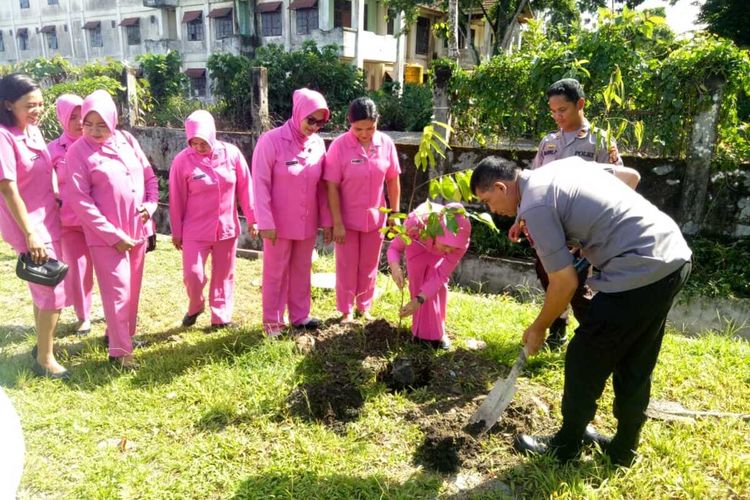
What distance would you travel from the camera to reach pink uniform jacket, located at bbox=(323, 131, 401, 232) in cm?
386

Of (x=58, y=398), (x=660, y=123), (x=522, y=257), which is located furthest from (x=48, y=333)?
(x=660, y=123)

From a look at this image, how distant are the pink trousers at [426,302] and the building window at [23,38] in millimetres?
38314

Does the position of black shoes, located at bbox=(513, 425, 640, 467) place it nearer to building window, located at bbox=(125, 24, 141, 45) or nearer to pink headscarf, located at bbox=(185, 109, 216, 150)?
pink headscarf, located at bbox=(185, 109, 216, 150)

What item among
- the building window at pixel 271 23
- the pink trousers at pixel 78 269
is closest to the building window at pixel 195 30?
the building window at pixel 271 23

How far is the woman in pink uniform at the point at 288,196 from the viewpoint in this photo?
3758 mm

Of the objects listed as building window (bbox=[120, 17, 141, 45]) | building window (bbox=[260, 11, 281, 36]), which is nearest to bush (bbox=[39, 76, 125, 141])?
building window (bbox=[260, 11, 281, 36])

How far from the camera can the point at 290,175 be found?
12.4 feet

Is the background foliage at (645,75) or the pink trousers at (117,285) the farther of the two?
the background foliage at (645,75)

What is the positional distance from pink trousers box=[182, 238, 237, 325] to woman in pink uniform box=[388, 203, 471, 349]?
1.43 m

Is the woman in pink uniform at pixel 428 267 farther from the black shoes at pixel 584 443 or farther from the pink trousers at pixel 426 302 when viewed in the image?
the black shoes at pixel 584 443

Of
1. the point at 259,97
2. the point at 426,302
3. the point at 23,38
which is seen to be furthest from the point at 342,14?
the point at 23,38

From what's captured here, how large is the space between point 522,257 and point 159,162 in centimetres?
675

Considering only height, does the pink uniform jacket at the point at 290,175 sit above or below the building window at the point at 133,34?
below

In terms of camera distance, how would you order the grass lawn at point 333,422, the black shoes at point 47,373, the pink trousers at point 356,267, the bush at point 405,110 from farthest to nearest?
the bush at point 405,110 < the pink trousers at point 356,267 < the black shoes at point 47,373 < the grass lawn at point 333,422
